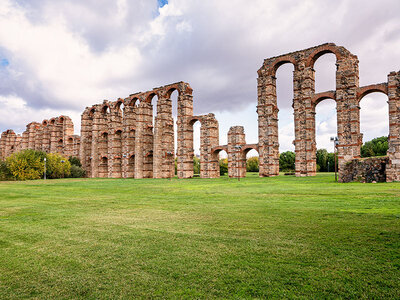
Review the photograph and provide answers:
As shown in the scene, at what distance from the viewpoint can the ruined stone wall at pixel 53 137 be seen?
6269 cm

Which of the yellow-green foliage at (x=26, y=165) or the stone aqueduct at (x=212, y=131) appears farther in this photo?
the yellow-green foliage at (x=26, y=165)

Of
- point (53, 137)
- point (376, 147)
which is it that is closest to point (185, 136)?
point (53, 137)

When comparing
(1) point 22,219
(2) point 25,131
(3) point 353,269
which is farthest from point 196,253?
(2) point 25,131

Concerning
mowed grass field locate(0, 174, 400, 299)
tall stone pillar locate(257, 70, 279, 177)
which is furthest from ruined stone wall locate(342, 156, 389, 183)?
tall stone pillar locate(257, 70, 279, 177)

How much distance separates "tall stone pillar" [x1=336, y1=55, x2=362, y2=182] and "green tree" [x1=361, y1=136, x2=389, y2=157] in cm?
3222

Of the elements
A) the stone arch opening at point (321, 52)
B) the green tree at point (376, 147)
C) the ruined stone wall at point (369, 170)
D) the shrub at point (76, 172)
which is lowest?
the shrub at point (76, 172)

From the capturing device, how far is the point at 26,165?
138 ft

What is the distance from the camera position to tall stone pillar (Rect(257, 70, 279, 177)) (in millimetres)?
36562

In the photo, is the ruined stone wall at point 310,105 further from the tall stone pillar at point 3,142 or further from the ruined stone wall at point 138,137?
the tall stone pillar at point 3,142

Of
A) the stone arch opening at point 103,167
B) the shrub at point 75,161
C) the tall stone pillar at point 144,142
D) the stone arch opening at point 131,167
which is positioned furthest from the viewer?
the shrub at point 75,161

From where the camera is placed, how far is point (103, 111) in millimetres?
54562

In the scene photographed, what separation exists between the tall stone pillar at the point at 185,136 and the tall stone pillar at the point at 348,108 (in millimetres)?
21060

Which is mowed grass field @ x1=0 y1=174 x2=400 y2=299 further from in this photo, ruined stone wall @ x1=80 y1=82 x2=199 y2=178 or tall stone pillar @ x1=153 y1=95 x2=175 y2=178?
tall stone pillar @ x1=153 y1=95 x2=175 y2=178

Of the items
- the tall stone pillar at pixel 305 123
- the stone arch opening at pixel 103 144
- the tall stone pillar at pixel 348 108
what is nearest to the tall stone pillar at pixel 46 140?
the stone arch opening at pixel 103 144
